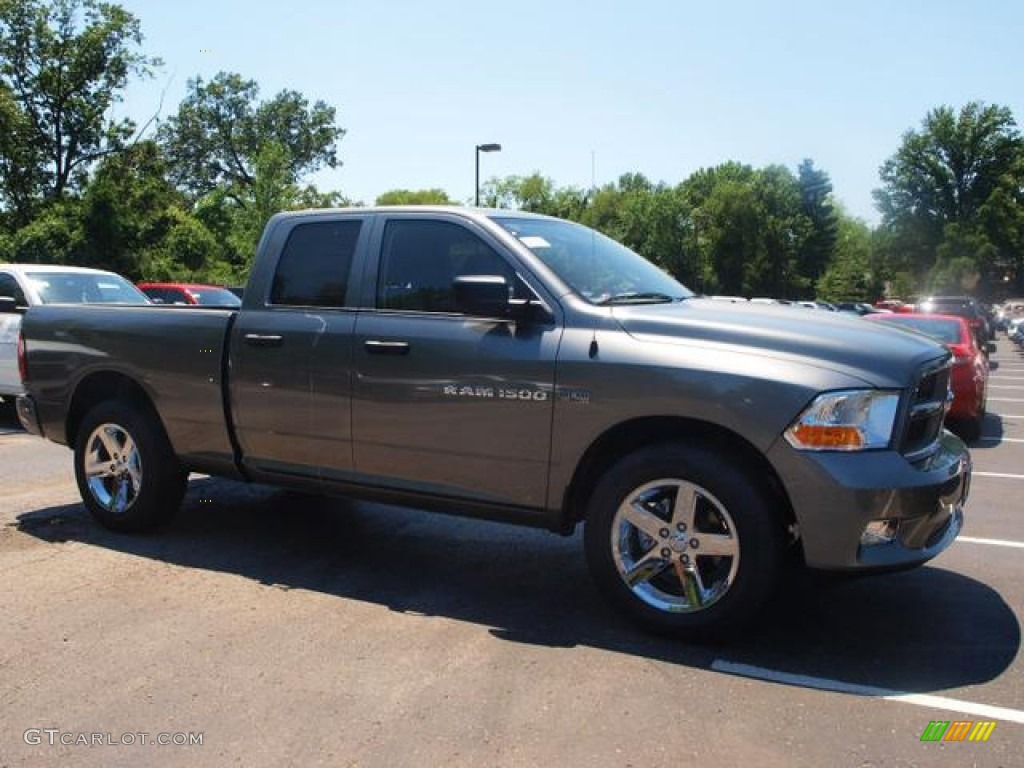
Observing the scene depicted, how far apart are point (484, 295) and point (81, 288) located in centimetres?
776

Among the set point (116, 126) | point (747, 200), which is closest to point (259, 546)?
point (116, 126)

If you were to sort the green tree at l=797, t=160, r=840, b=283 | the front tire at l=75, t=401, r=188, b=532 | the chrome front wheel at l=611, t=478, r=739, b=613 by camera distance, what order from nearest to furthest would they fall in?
1. the chrome front wheel at l=611, t=478, r=739, b=613
2. the front tire at l=75, t=401, r=188, b=532
3. the green tree at l=797, t=160, r=840, b=283

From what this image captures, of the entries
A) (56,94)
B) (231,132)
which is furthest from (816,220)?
(56,94)

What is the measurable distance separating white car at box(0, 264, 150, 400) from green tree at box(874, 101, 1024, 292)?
276ft

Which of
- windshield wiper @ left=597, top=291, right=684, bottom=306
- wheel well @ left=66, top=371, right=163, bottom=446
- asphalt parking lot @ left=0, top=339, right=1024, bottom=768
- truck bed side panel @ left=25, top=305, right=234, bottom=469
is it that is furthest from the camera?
wheel well @ left=66, top=371, right=163, bottom=446

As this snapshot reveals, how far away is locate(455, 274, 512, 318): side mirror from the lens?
→ 13.9ft

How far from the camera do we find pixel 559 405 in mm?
4234

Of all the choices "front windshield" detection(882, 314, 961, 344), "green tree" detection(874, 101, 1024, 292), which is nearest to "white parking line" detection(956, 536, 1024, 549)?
"front windshield" detection(882, 314, 961, 344)

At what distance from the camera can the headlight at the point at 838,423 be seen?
372 centimetres

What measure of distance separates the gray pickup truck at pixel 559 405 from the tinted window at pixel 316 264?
0.01m

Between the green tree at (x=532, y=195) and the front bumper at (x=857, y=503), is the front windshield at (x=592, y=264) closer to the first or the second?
the front bumper at (x=857, y=503)

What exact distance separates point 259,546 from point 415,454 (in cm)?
163

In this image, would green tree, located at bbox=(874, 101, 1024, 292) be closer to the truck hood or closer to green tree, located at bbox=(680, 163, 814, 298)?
green tree, located at bbox=(680, 163, 814, 298)

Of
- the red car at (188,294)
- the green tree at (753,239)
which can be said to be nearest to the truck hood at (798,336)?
the red car at (188,294)
